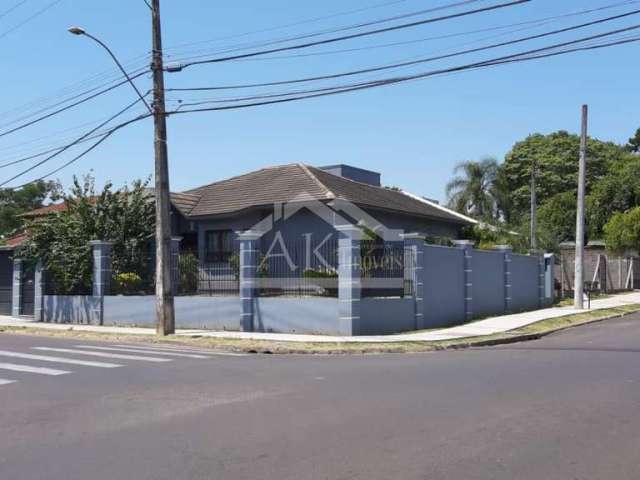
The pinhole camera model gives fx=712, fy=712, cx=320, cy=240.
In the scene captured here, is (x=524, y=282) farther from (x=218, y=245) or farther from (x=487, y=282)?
(x=218, y=245)

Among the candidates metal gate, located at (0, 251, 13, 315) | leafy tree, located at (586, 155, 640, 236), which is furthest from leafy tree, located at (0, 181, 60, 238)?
leafy tree, located at (586, 155, 640, 236)

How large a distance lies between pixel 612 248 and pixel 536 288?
15.8 meters

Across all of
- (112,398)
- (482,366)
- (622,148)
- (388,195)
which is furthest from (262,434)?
(622,148)

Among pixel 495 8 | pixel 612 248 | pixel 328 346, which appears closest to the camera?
pixel 495 8

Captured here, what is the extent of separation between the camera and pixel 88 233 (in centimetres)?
2545

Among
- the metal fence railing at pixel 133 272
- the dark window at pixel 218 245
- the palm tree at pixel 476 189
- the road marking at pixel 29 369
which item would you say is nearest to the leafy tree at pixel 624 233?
the palm tree at pixel 476 189

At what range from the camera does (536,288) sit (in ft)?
96.2

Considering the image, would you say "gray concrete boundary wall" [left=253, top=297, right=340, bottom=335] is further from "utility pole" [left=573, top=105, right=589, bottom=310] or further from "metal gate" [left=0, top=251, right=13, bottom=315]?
"metal gate" [left=0, top=251, right=13, bottom=315]

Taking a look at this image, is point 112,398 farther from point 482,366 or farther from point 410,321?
point 410,321

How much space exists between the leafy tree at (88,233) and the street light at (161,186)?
19.8 feet

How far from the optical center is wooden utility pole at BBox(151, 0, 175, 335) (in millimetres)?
19578

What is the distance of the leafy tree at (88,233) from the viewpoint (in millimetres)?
25359

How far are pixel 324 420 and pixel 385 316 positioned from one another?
1178 cm

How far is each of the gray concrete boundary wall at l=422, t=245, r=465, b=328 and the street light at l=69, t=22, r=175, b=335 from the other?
24.2 feet
